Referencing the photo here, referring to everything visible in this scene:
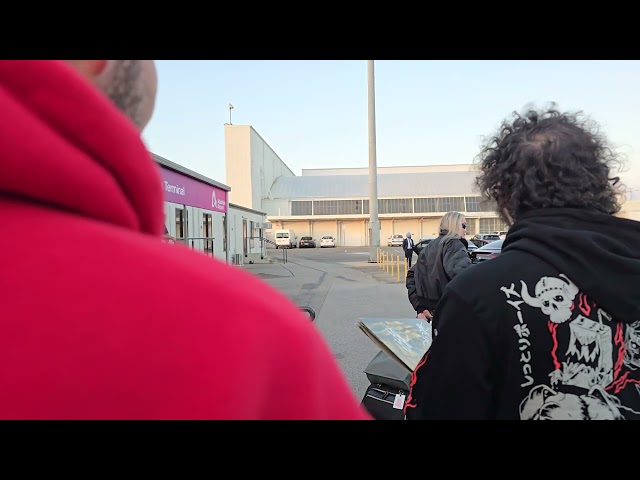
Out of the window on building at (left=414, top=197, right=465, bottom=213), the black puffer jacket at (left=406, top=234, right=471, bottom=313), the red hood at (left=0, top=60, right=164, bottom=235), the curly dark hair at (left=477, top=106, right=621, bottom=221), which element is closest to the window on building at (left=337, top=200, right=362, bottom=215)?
the window on building at (left=414, top=197, right=465, bottom=213)

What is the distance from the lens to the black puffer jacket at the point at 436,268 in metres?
4.13

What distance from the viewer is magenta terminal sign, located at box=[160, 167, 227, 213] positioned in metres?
11.5

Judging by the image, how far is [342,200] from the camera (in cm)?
5722

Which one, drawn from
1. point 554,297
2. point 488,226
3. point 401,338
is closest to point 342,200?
point 488,226

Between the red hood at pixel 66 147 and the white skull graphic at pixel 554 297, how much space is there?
1.22 metres

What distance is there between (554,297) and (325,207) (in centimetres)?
5563

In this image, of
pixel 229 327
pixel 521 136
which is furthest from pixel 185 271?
pixel 521 136

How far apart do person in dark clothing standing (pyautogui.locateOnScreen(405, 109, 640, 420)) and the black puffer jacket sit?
2685mm

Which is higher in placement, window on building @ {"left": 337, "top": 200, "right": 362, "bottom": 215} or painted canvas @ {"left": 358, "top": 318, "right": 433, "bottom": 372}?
window on building @ {"left": 337, "top": 200, "right": 362, "bottom": 215}

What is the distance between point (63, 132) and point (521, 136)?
155 cm

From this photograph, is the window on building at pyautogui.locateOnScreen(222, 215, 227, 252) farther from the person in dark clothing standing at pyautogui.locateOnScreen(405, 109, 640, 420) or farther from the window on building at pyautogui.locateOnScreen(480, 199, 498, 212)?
the person in dark clothing standing at pyautogui.locateOnScreen(405, 109, 640, 420)

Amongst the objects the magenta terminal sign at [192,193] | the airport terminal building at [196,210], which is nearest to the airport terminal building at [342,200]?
the airport terminal building at [196,210]

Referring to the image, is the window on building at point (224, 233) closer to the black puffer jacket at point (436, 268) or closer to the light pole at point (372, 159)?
the light pole at point (372, 159)

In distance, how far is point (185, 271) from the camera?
50 cm
